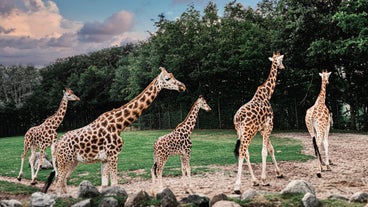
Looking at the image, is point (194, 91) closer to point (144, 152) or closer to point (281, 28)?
point (281, 28)

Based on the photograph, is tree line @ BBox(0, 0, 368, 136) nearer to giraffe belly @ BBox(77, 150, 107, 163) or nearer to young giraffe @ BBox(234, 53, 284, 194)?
young giraffe @ BBox(234, 53, 284, 194)

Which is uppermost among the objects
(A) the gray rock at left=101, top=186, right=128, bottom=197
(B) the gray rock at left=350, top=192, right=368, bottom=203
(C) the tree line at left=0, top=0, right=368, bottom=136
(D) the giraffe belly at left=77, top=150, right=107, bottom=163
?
(C) the tree line at left=0, top=0, right=368, bottom=136

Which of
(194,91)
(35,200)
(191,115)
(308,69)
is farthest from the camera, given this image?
(194,91)

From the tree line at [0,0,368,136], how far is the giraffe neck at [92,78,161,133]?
57.4ft

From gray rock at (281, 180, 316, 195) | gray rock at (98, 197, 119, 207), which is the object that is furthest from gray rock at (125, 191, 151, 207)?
gray rock at (281, 180, 316, 195)

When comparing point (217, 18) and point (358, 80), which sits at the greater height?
point (217, 18)

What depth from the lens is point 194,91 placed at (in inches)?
1554

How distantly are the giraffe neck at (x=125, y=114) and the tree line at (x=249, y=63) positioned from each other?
57.4 feet

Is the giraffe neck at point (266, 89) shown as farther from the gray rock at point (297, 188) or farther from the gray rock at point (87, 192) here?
the gray rock at point (87, 192)

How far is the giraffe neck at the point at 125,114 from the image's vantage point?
966cm

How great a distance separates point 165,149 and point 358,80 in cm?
2473

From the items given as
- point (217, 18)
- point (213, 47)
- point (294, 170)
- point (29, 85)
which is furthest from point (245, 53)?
point (29, 85)

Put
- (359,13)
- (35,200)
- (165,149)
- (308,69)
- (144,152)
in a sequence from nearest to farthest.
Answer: (35,200) < (165,149) < (144,152) < (359,13) < (308,69)

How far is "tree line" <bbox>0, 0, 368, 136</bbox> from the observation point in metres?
27.4
